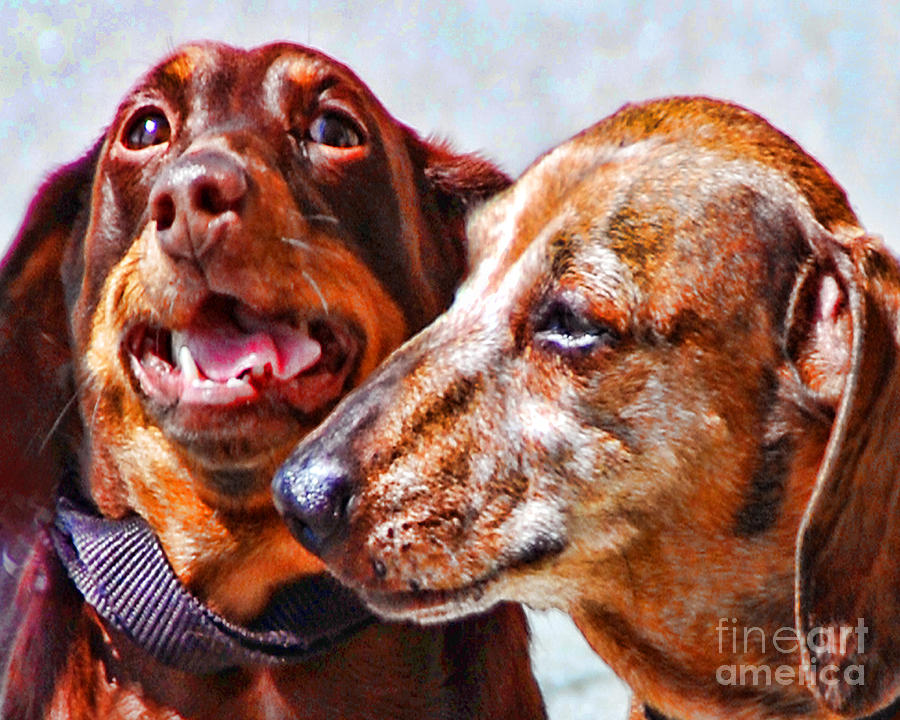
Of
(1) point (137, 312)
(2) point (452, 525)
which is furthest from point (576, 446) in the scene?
(1) point (137, 312)

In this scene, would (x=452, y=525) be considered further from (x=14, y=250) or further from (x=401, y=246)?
(x=14, y=250)

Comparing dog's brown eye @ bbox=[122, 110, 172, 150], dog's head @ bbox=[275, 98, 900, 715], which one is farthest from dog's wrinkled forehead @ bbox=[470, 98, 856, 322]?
dog's brown eye @ bbox=[122, 110, 172, 150]

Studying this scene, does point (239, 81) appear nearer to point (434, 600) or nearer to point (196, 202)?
→ point (196, 202)

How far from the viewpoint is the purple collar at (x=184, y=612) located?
2.03 metres

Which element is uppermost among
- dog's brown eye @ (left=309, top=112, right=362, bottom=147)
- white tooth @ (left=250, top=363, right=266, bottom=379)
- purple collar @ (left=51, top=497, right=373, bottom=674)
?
dog's brown eye @ (left=309, top=112, right=362, bottom=147)

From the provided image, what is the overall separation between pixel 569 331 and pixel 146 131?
74 cm

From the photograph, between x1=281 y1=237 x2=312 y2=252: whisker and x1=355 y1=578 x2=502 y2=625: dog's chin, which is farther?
x1=281 y1=237 x2=312 y2=252: whisker

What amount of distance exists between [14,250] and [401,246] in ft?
2.03

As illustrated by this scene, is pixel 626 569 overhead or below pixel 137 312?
below

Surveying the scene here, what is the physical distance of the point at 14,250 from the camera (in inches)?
91.1

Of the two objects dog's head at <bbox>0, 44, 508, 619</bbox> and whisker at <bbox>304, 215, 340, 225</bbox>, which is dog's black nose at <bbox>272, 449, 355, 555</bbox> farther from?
whisker at <bbox>304, 215, 340, 225</bbox>

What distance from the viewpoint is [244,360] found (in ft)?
6.51

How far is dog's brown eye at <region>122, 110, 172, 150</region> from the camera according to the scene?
214cm

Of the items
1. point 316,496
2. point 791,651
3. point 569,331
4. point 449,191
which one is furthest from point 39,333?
point 791,651
